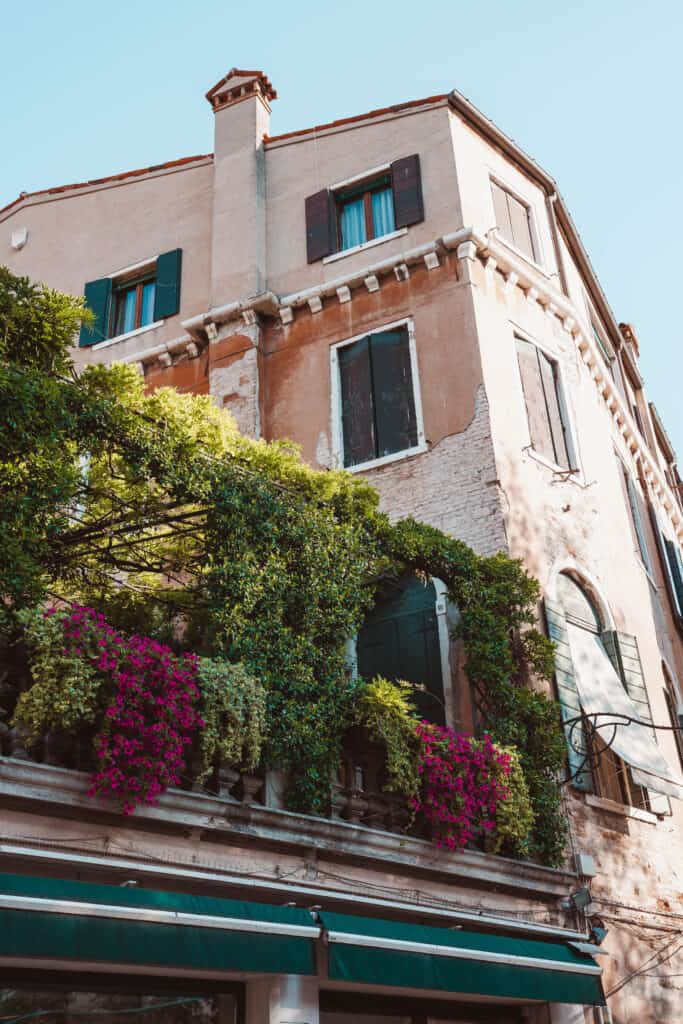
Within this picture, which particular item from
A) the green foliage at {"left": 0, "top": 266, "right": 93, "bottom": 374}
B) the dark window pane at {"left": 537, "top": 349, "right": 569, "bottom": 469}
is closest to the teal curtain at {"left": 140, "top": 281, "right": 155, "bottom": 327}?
the dark window pane at {"left": 537, "top": 349, "right": 569, "bottom": 469}

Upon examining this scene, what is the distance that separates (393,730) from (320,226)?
29.0ft

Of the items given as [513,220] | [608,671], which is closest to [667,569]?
[608,671]

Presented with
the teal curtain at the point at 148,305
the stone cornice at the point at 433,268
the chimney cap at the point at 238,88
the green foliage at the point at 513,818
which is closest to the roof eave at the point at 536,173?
the stone cornice at the point at 433,268

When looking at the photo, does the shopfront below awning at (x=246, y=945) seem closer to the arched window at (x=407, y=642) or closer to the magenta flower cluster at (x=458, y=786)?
the magenta flower cluster at (x=458, y=786)

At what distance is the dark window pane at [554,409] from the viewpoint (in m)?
13.6

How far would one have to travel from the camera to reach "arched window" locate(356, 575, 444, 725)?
35.9ft

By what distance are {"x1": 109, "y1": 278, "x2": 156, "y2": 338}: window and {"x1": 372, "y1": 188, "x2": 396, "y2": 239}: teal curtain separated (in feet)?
12.5

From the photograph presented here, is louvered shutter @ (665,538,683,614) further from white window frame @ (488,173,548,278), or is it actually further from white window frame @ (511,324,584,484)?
white window frame @ (488,173,548,278)

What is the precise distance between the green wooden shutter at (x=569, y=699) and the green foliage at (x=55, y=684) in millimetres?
5748

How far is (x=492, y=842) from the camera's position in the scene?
365 inches

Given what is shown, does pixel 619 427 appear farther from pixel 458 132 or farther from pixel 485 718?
pixel 485 718

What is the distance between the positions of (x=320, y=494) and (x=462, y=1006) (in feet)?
15.8

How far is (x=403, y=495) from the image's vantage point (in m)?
12.5

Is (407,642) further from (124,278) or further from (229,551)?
(124,278)
